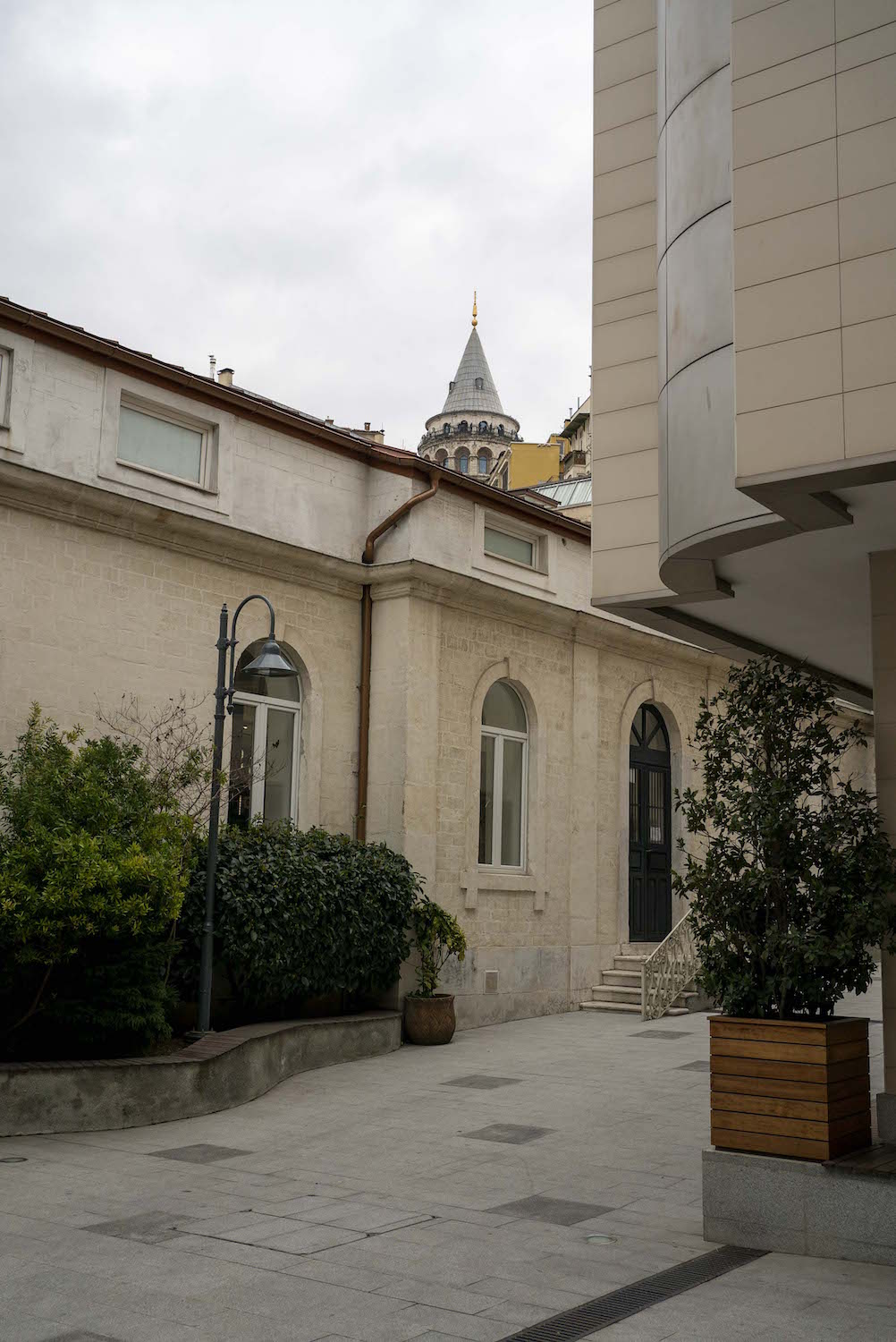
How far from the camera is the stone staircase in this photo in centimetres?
1650

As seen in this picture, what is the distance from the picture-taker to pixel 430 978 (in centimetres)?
1425

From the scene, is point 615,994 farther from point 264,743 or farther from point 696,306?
point 696,306

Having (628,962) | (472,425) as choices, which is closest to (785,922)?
(628,962)

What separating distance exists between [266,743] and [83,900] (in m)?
4.90

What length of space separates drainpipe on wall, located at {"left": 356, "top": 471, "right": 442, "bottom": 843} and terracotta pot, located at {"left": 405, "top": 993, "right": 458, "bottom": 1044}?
1981 mm

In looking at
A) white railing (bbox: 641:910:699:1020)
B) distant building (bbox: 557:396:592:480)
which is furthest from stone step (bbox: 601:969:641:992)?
distant building (bbox: 557:396:592:480)

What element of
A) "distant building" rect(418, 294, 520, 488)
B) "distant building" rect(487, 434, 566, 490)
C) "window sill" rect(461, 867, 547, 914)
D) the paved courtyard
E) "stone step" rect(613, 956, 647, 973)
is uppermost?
"distant building" rect(418, 294, 520, 488)

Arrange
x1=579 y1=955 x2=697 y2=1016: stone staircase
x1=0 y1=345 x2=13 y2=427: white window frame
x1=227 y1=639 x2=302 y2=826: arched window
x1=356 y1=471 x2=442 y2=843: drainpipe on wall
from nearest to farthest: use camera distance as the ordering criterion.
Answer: x1=0 y1=345 x2=13 y2=427: white window frame
x1=227 y1=639 x2=302 y2=826: arched window
x1=356 y1=471 x2=442 y2=843: drainpipe on wall
x1=579 y1=955 x2=697 y2=1016: stone staircase

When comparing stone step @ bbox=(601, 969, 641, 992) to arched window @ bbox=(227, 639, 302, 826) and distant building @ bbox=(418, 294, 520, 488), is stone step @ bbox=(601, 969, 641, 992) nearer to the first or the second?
arched window @ bbox=(227, 639, 302, 826)

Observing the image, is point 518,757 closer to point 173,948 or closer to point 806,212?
point 173,948

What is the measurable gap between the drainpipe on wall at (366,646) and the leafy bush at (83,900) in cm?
430

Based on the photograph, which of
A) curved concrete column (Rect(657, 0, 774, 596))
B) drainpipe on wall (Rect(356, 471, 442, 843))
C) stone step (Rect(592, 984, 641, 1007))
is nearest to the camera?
curved concrete column (Rect(657, 0, 774, 596))

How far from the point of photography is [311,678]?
14.6 m

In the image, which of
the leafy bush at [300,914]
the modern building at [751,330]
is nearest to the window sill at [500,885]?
the leafy bush at [300,914]
